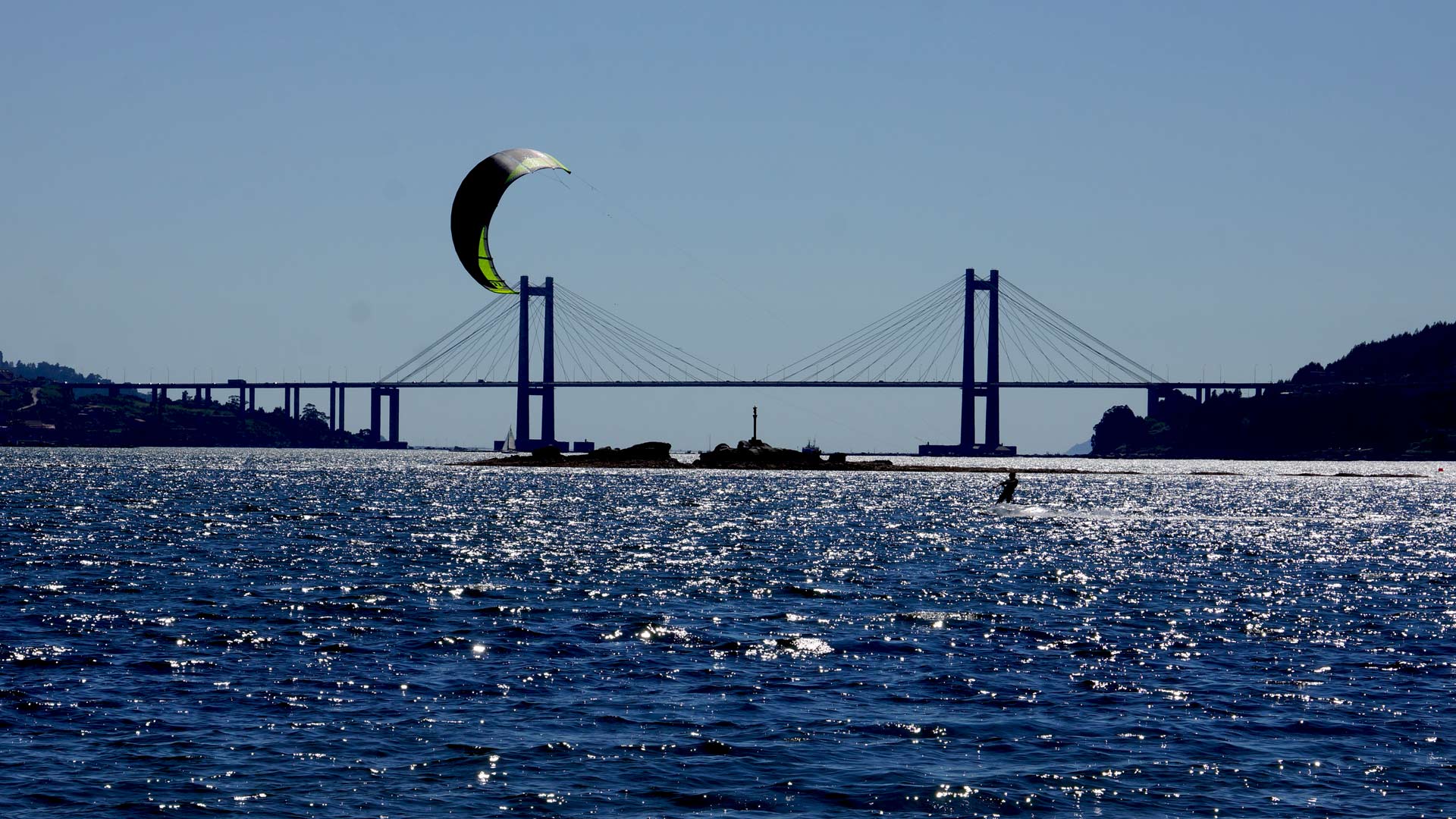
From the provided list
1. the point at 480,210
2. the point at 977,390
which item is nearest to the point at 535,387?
the point at 977,390

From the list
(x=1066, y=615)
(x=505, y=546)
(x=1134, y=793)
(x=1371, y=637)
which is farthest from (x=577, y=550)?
(x=1134, y=793)

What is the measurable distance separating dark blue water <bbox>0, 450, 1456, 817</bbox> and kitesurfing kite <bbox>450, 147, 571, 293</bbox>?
6668mm

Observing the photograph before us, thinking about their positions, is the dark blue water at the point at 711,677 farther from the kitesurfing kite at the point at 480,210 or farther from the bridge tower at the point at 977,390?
the bridge tower at the point at 977,390

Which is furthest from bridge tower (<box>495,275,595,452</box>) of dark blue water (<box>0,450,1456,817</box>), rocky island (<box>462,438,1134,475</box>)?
dark blue water (<box>0,450,1456,817</box>)

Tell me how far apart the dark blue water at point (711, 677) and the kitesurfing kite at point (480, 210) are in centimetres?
667

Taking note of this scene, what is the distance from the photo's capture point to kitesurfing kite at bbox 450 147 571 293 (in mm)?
35031

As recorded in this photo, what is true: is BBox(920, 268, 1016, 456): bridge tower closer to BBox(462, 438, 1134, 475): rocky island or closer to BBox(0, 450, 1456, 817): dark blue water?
BBox(462, 438, 1134, 475): rocky island

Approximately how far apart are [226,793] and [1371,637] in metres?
16.5

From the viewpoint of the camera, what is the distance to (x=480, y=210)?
3528 centimetres

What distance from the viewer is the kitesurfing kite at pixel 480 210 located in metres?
35.0

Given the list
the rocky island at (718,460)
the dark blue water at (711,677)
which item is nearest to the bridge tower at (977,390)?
the rocky island at (718,460)

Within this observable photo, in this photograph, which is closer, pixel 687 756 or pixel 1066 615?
pixel 687 756

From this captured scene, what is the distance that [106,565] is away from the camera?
97.6ft

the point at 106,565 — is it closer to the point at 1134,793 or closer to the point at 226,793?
the point at 226,793
